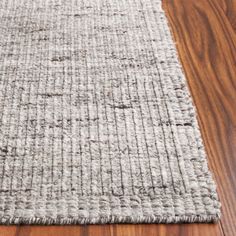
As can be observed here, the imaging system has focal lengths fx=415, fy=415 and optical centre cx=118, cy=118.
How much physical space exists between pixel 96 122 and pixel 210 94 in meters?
0.27

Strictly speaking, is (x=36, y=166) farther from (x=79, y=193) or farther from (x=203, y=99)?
(x=203, y=99)

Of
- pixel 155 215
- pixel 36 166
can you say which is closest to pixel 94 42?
pixel 36 166

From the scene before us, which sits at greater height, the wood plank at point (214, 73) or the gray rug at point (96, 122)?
the wood plank at point (214, 73)

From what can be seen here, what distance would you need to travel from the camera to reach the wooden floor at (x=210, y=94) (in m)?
0.67

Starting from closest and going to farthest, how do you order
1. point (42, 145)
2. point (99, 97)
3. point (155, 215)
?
point (155, 215) < point (42, 145) < point (99, 97)

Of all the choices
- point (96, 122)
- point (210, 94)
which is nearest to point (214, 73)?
point (210, 94)

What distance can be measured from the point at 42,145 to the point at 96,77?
232 mm

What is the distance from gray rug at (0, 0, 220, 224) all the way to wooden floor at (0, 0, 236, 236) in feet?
0.06

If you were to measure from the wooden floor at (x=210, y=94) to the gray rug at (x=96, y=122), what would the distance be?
17mm

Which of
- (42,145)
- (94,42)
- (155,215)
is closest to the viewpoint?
(155,215)

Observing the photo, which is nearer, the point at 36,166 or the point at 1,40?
the point at 36,166

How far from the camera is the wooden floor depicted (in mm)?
674

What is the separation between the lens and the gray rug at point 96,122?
70 centimetres

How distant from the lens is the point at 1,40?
105cm
